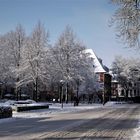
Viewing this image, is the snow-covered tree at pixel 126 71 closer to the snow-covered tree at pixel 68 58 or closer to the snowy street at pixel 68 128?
the snow-covered tree at pixel 68 58

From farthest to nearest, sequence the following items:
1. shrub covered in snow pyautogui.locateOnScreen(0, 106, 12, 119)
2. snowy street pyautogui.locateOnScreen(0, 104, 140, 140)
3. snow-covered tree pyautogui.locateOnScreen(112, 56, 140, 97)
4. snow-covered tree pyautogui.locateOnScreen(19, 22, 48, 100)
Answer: snow-covered tree pyautogui.locateOnScreen(112, 56, 140, 97) < snow-covered tree pyautogui.locateOnScreen(19, 22, 48, 100) < shrub covered in snow pyautogui.locateOnScreen(0, 106, 12, 119) < snowy street pyautogui.locateOnScreen(0, 104, 140, 140)

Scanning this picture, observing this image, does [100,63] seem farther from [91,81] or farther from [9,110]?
[9,110]

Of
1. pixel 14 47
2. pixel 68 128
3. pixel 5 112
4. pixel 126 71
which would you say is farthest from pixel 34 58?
pixel 126 71

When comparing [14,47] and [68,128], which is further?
[14,47]

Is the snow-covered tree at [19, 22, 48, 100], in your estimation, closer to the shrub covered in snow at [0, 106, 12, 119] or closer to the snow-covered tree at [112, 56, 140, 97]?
the shrub covered in snow at [0, 106, 12, 119]

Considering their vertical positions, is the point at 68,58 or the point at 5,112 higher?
the point at 68,58

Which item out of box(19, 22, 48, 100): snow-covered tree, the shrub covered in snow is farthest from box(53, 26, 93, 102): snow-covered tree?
the shrub covered in snow

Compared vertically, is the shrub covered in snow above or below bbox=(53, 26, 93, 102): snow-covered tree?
below

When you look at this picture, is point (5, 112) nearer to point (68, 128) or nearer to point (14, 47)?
point (68, 128)

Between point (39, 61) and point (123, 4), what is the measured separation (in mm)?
44534

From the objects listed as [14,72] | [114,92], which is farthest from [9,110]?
[114,92]

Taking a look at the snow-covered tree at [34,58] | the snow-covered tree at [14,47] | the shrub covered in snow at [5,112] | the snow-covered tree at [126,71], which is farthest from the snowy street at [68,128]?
the snow-covered tree at [126,71]

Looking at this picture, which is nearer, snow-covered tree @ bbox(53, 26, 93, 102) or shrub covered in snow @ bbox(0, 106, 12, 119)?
shrub covered in snow @ bbox(0, 106, 12, 119)

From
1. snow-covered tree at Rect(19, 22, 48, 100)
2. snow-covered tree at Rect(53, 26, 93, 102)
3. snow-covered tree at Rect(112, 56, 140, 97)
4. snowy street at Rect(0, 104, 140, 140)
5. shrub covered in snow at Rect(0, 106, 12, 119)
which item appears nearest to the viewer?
snowy street at Rect(0, 104, 140, 140)
